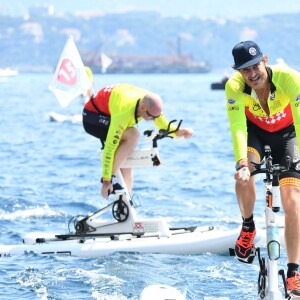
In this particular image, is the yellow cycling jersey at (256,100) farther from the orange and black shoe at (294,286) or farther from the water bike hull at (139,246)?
the water bike hull at (139,246)

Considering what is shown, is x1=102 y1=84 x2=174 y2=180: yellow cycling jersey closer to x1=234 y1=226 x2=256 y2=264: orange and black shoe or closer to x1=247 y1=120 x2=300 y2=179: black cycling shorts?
x1=247 y1=120 x2=300 y2=179: black cycling shorts

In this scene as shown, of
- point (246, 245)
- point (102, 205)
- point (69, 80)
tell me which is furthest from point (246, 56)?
point (102, 205)

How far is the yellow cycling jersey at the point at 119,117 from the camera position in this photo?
465 inches

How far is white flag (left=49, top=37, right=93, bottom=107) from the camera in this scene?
1470 centimetres

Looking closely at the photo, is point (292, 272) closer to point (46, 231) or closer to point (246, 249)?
point (246, 249)

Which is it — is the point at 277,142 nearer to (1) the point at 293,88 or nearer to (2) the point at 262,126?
(2) the point at 262,126

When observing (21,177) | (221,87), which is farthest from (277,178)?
(221,87)

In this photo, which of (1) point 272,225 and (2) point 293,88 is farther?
(2) point 293,88

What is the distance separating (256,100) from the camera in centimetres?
899

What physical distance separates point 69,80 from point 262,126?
584cm

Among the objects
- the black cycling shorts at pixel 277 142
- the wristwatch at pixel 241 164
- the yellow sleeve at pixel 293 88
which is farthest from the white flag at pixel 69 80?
the wristwatch at pixel 241 164

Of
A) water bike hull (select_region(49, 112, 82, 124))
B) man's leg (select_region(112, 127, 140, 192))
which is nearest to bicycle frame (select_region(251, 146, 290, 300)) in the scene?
man's leg (select_region(112, 127, 140, 192))

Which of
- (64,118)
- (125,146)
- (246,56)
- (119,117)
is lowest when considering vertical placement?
(125,146)

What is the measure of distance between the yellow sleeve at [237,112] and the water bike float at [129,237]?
3295 mm
